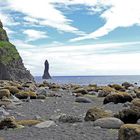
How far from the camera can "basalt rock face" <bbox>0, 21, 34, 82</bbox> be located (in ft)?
302

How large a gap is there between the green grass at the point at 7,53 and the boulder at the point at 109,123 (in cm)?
8525

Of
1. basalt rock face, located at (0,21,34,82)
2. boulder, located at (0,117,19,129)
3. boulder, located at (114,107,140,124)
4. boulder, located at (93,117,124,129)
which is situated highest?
basalt rock face, located at (0,21,34,82)

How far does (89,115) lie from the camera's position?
11.5 metres

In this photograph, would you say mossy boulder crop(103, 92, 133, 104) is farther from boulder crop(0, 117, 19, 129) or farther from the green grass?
the green grass

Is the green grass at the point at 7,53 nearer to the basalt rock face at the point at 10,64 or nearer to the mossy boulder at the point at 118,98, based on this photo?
the basalt rock face at the point at 10,64

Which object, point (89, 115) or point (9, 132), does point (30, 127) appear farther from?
point (89, 115)

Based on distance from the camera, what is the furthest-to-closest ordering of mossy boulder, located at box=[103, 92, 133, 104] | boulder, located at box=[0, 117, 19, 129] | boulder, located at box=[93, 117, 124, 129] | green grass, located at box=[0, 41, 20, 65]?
green grass, located at box=[0, 41, 20, 65] → mossy boulder, located at box=[103, 92, 133, 104] → boulder, located at box=[0, 117, 19, 129] → boulder, located at box=[93, 117, 124, 129]

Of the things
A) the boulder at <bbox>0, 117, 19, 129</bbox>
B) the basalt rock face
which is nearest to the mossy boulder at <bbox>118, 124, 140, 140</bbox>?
the boulder at <bbox>0, 117, 19, 129</bbox>

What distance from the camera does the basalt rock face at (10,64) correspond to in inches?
3629

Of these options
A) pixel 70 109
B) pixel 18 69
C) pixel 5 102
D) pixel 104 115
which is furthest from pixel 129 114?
pixel 18 69

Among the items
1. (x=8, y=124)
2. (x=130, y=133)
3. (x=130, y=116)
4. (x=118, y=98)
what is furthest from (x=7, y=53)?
(x=130, y=133)

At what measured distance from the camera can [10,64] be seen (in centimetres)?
9744

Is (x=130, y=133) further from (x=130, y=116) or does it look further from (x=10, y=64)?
(x=10, y=64)

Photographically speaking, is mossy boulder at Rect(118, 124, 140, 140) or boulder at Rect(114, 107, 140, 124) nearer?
mossy boulder at Rect(118, 124, 140, 140)
